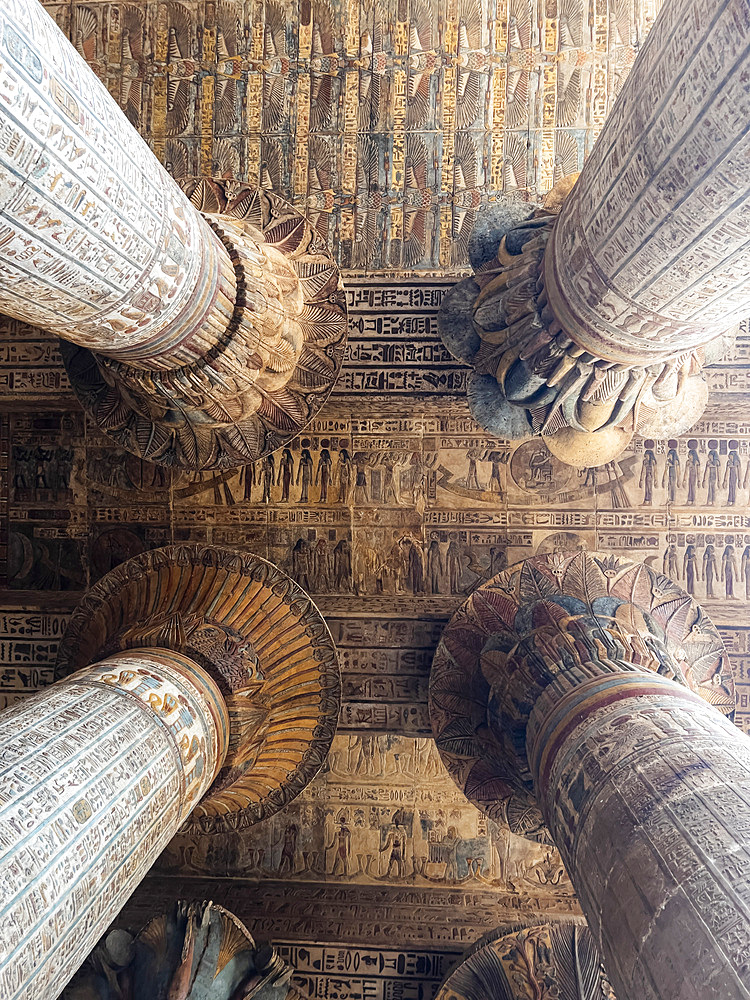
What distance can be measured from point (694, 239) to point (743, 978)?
83.1 inches

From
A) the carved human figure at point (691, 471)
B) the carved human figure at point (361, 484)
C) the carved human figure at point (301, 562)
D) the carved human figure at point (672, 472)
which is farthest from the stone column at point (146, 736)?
the carved human figure at point (691, 471)

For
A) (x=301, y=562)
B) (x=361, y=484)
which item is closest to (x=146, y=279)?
(x=361, y=484)

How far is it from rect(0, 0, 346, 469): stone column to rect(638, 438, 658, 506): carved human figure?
2.37 meters

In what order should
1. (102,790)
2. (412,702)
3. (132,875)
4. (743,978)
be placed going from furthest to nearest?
(412,702)
(132,875)
(102,790)
(743,978)

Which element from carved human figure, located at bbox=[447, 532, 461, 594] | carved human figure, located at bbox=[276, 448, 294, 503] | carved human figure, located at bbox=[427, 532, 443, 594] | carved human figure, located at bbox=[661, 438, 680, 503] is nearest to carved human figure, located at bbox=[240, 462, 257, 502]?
carved human figure, located at bbox=[276, 448, 294, 503]

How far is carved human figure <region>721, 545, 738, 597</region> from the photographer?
4.97 metres

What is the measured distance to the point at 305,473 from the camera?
5160 millimetres

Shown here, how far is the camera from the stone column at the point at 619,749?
1870mm

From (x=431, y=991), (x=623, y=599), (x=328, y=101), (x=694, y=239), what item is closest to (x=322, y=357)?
(x=328, y=101)

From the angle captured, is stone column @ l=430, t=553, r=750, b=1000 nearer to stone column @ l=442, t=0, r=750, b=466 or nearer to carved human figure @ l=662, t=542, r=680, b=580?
carved human figure @ l=662, t=542, r=680, b=580

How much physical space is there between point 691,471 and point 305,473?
2871 mm

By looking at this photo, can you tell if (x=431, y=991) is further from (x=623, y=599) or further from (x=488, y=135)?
(x=488, y=135)

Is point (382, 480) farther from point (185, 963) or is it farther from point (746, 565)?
point (185, 963)

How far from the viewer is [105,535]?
534 centimetres
